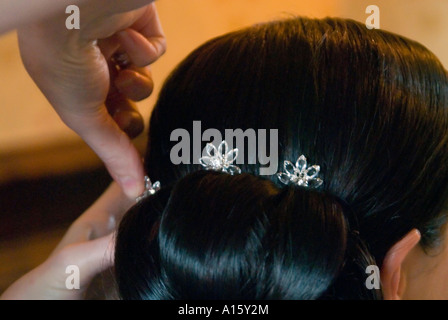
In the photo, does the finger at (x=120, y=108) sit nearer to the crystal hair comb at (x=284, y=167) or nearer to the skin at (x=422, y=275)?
the crystal hair comb at (x=284, y=167)

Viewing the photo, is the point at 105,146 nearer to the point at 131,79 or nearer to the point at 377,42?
the point at 131,79

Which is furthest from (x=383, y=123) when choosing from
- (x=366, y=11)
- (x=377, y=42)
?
(x=366, y=11)

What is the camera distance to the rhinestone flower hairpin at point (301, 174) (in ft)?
2.18

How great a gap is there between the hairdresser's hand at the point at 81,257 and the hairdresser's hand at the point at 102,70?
0.37 ft

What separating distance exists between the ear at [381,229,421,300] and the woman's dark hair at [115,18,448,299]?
1cm

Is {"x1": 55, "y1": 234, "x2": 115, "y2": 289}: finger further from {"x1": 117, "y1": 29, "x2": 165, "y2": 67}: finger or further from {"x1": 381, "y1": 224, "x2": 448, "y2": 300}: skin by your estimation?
{"x1": 381, "y1": 224, "x2": 448, "y2": 300}: skin

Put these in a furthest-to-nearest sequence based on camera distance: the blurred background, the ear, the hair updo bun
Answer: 1. the blurred background
2. the ear
3. the hair updo bun

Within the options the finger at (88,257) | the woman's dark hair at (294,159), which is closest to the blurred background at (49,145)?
the finger at (88,257)

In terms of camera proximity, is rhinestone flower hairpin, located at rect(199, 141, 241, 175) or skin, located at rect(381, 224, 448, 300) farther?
skin, located at rect(381, 224, 448, 300)

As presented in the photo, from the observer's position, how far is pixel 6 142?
1.83 metres

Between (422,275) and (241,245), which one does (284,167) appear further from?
(422,275)

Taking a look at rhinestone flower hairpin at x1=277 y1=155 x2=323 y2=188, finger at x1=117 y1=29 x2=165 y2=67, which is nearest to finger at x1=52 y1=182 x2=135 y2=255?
finger at x1=117 y1=29 x2=165 y2=67

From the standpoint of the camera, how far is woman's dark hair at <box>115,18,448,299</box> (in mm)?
610

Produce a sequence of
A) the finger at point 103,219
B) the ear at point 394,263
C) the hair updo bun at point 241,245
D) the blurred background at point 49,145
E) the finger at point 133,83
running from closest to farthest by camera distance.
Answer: the hair updo bun at point 241,245
the ear at point 394,263
the finger at point 133,83
the finger at point 103,219
the blurred background at point 49,145
